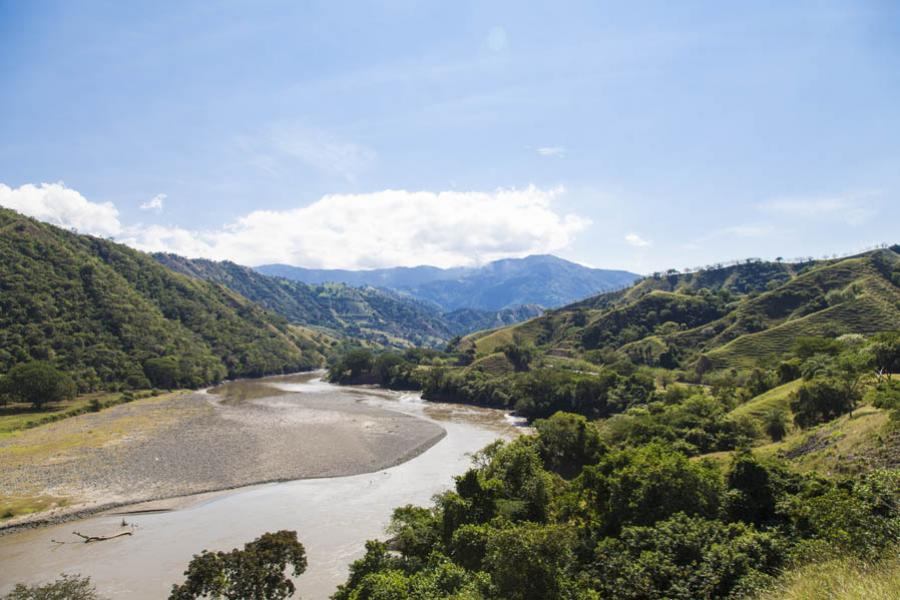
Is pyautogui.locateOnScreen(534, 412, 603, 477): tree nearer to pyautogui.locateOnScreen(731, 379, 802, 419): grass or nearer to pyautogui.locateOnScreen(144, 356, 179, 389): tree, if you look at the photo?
pyautogui.locateOnScreen(731, 379, 802, 419): grass

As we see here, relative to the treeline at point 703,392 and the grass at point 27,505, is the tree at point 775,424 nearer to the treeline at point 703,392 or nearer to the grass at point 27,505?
the treeline at point 703,392

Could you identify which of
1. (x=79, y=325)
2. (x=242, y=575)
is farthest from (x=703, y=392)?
(x=79, y=325)

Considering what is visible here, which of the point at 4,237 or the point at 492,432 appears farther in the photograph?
the point at 4,237

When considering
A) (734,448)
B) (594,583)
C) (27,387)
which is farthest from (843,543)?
(27,387)

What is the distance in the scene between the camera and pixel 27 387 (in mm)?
114188

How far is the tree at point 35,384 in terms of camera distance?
11425 centimetres

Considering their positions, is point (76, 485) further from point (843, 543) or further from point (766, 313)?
point (766, 313)

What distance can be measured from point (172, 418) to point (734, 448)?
116291mm

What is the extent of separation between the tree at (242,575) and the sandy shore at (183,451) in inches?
1357

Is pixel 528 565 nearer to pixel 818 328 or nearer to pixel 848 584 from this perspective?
pixel 848 584

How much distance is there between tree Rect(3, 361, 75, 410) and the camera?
11425cm

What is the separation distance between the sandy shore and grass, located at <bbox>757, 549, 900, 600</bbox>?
66.4 m

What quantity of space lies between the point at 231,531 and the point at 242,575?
23.6 meters

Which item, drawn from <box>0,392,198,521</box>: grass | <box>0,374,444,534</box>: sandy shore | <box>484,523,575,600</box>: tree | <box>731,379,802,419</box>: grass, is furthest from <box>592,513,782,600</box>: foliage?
<box>0,392,198,521</box>: grass
